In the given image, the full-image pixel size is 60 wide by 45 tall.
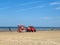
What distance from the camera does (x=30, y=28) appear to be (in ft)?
127
